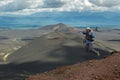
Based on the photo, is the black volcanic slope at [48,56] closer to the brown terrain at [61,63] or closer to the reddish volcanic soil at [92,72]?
the brown terrain at [61,63]

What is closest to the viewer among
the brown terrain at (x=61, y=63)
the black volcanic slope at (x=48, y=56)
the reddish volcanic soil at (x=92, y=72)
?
the reddish volcanic soil at (x=92, y=72)

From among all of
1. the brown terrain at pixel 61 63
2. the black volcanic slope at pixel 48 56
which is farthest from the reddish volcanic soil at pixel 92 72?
the black volcanic slope at pixel 48 56

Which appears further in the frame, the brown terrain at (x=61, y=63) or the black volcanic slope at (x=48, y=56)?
the black volcanic slope at (x=48, y=56)

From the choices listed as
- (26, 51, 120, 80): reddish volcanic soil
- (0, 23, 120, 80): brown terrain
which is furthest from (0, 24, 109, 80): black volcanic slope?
(26, 51, 120, 80): reddish volcanic soil

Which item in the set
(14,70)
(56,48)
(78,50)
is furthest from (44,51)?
(14,70)

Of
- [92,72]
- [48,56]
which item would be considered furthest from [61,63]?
[92,72]

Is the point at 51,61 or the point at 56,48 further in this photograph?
the point at 56,48

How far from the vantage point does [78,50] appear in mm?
52344

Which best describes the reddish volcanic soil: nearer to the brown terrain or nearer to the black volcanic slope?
the brown terrain

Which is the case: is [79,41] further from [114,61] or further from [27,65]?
[114,61]

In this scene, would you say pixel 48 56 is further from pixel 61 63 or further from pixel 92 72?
pixel 92 72

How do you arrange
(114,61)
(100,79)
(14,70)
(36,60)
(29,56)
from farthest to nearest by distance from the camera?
(29,56) → (36,60) → (14,70) → (114,61) → (100,79)

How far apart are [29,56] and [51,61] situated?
604 cm

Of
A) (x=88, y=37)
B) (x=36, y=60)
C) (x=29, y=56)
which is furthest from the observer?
(x=29, y=56)
